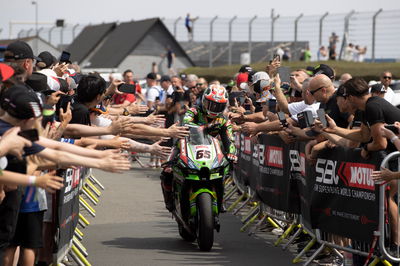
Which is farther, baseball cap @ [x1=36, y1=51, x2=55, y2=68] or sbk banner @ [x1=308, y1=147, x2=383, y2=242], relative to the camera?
baseball cap @ [x1=36, y1=51, x2=55, y2=68]

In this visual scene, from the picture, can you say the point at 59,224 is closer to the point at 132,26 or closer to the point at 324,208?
the point at 324,208

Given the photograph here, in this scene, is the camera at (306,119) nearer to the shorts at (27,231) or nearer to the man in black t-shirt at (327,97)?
the man in black t-shirt at (327,97)

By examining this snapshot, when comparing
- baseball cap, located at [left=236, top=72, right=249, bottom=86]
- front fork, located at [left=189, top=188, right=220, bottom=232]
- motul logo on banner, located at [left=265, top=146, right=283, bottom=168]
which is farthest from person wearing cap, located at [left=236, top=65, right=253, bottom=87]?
front fork, located at [left=189, top=188, right=220, bottom=232]

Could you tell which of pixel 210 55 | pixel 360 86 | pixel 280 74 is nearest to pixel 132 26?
pixel 210 55

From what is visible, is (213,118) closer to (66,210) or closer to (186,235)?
(186,235)

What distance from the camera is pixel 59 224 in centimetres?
832

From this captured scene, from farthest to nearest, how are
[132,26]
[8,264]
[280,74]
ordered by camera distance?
[132,26], [280,74], [8,264]

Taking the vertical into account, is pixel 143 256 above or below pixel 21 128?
below

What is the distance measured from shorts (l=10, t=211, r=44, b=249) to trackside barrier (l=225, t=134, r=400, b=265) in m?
3.00

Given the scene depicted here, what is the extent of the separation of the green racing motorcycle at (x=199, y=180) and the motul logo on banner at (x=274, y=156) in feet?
2.06

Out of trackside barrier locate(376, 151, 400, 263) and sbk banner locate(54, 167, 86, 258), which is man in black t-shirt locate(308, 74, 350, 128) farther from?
sbk banner locate(54, 167, 86, 258)

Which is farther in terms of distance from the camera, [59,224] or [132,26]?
[132,26]

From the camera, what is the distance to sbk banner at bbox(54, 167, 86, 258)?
8.34 metres

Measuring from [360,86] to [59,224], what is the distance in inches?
121
